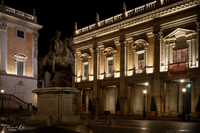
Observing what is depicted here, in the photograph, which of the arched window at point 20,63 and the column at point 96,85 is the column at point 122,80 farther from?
the arched window at point 20,63

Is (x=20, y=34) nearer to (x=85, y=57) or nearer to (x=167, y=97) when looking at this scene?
(x=85, y=57)

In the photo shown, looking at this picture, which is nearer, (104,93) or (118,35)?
(118,35)

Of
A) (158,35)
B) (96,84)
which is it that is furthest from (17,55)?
(158,35)

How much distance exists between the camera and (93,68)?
1529 inches

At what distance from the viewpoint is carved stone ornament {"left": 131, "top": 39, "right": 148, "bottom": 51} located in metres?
32.4

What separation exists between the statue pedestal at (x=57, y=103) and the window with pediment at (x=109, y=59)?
2161 centimetres

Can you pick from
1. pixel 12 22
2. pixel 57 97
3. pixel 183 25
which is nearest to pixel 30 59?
pixel 12 22

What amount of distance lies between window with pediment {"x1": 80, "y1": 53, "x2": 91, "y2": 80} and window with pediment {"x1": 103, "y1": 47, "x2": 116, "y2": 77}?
12.9ft

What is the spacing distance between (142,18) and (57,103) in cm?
2125

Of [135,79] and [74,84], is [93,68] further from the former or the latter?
[135,79]

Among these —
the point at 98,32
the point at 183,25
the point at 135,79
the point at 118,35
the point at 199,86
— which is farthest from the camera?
the point at 98,32

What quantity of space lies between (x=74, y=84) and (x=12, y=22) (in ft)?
48.5

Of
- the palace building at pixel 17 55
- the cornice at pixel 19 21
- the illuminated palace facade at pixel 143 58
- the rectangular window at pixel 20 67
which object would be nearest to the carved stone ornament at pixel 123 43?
the illuminated palace facade at pixel 143 58

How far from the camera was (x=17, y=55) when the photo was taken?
4028 centimetres
